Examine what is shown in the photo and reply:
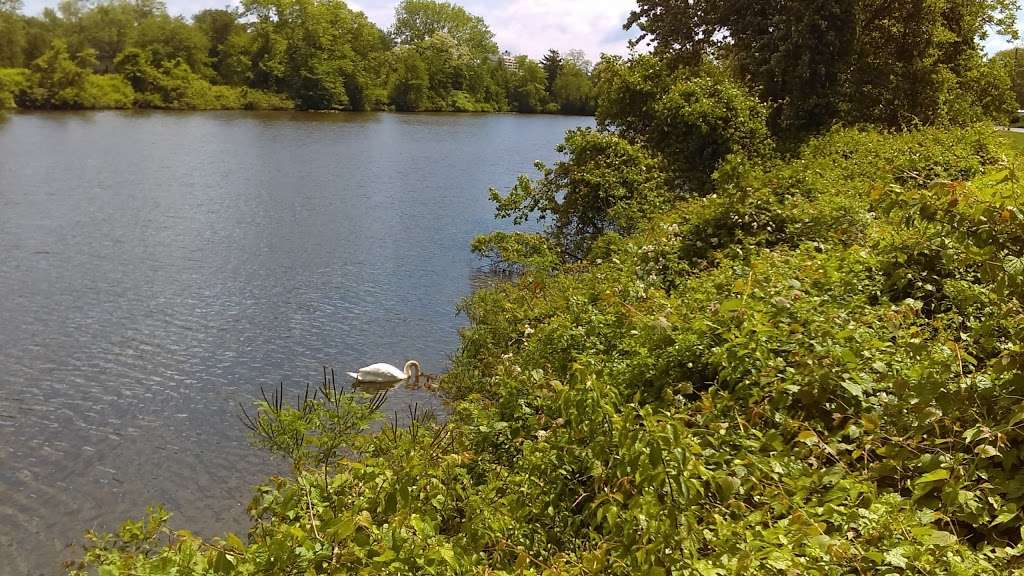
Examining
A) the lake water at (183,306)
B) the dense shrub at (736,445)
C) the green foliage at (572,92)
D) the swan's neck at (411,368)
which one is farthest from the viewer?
the green foliage at (572,92)

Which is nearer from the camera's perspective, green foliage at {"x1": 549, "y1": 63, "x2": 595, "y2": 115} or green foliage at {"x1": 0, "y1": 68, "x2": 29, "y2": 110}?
green foliage at {"x1": 0, "y1": 68, "x2": 29, "y2": 110}

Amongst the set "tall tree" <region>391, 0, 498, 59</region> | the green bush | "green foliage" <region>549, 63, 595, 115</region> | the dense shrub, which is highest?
"tall tree" <region>391, 0, 498, 59</region>

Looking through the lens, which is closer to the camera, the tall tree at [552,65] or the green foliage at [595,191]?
the green foliage at [595,191]

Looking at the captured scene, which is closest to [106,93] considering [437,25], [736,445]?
[437,25]

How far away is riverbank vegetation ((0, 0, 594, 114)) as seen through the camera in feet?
217

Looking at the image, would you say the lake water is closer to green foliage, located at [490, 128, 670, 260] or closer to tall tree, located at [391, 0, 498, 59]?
green foliage, located at [490, 128, 670, 260]

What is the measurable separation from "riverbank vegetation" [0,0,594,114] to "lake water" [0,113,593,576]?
3495 centimetres

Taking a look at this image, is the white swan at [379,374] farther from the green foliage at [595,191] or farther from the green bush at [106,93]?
the green bush at [106,93]

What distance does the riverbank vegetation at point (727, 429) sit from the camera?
3814 millimetres

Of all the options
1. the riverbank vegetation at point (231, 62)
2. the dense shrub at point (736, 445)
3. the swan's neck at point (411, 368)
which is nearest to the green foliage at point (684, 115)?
the swan's neck at point (411, 368)

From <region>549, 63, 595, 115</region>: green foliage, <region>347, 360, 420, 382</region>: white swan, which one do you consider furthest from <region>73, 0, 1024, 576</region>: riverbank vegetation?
<region>549, 63, 595, 115</region>: green foliage

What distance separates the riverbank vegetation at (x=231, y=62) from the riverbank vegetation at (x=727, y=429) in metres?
61.2

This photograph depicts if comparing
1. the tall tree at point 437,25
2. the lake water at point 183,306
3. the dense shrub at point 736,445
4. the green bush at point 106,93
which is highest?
the tall tree at point 437,25

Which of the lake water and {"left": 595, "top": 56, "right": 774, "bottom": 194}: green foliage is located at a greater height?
{"left": 595, "top": 56, "right": 774, "bottom": 194}: green foliage
